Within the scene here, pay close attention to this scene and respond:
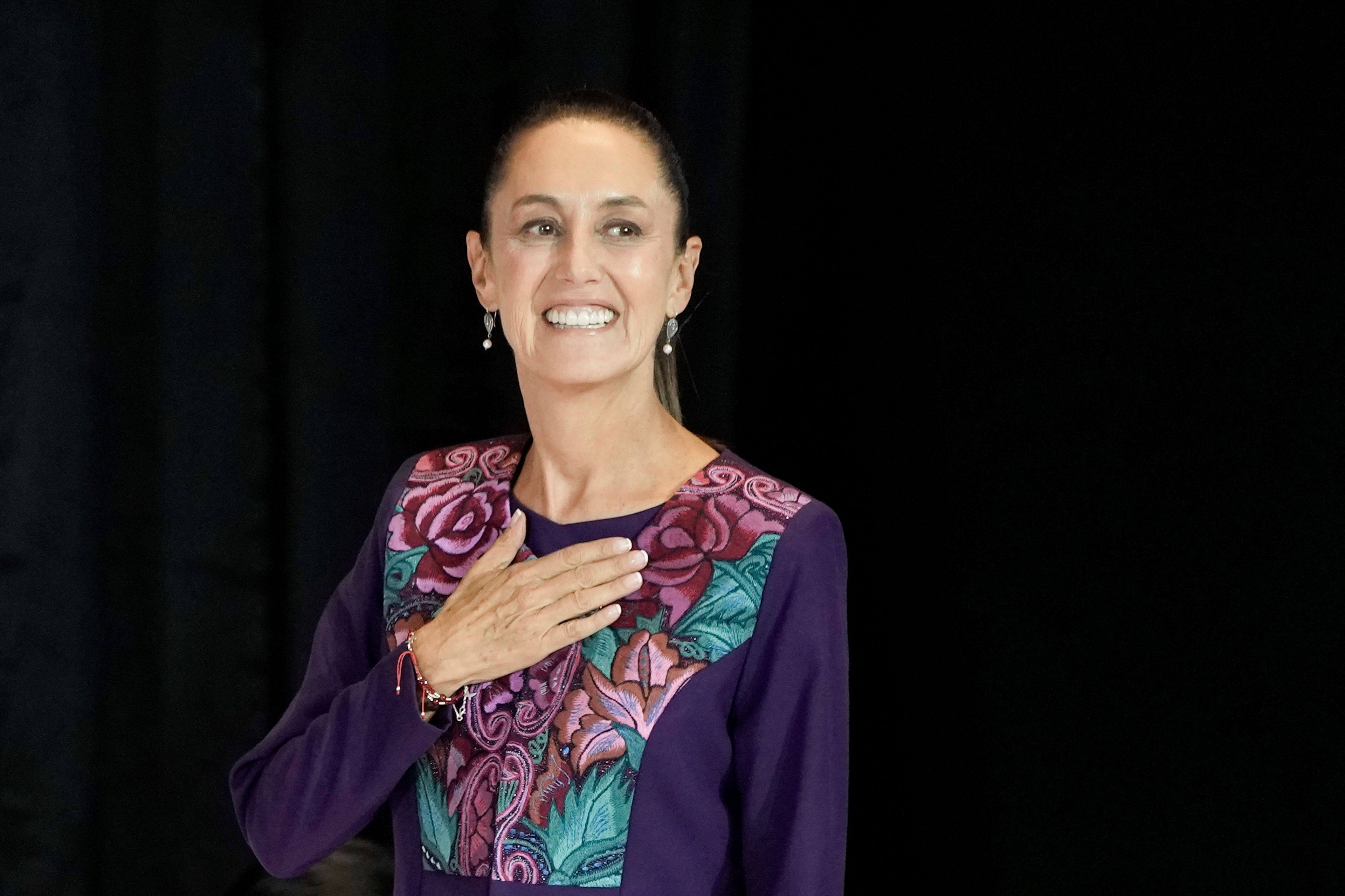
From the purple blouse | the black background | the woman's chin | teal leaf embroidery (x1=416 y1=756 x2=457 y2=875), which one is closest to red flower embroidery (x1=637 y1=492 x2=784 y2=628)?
the purple blouse

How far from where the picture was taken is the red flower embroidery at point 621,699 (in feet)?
3.60

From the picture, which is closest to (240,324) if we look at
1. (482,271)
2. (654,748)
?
(482,271)

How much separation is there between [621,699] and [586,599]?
0.09 meters

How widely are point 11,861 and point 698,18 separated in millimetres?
1336

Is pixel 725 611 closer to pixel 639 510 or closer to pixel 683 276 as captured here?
pixel 639 510

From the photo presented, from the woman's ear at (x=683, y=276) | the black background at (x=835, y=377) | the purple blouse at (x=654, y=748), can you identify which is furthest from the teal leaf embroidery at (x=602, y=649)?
the black background at (x=835, y=377)

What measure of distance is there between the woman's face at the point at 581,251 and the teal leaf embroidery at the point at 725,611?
0.21 m

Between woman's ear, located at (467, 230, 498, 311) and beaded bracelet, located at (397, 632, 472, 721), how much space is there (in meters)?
0.33

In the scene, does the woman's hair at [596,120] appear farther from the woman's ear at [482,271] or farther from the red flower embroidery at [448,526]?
the red flower embroidery at [448,526]

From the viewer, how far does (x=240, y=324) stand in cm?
167

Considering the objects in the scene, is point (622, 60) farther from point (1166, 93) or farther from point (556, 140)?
point (1166, 93)

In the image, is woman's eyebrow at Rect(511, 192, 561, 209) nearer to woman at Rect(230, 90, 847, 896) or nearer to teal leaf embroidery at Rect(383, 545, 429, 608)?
woman at Rect(230, 90, 847, 896)

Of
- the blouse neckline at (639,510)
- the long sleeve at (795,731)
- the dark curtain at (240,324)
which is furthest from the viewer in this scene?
the dark curtain at (240,324)

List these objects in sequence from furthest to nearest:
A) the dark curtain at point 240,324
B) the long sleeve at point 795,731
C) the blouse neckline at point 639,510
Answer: the dark curtain at point 240,324 < the blouse neckline at point 639,510 < the long sleeve at point 795,731
